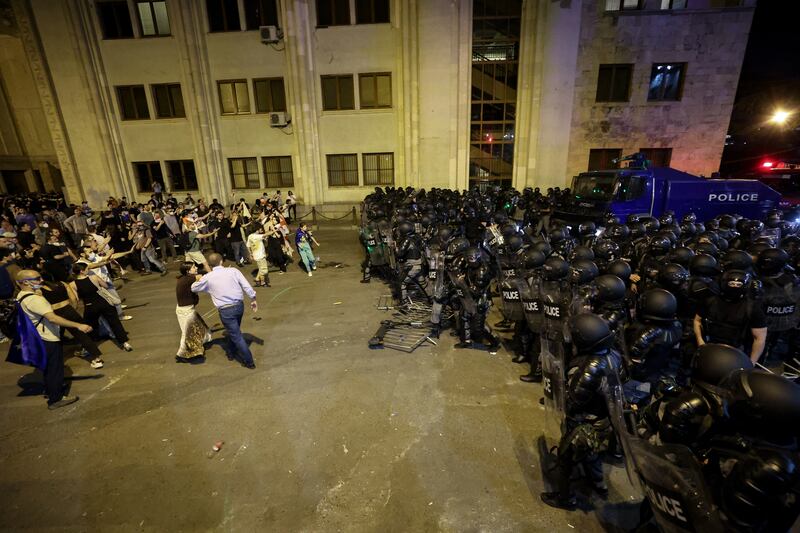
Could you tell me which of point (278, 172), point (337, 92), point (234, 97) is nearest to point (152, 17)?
point (234, 97)

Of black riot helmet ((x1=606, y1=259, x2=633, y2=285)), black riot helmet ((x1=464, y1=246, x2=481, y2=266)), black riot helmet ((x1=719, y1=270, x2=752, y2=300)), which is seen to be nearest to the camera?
black riot helmet ((x1=719, y1=270, x2=752, y2=300))

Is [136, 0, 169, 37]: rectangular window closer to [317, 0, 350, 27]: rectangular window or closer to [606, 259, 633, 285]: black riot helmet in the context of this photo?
[317, 0, 350, 27]: rectangular window

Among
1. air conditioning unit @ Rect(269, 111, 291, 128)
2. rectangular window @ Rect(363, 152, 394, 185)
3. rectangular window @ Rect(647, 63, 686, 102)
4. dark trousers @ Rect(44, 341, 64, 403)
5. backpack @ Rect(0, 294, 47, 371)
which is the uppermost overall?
rectangular window @ Rect(647, 63, 686, 102)

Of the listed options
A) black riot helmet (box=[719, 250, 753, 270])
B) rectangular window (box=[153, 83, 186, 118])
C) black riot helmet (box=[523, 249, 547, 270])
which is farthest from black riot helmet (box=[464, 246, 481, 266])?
rectangular window (box=[153, 83, 186, 118])

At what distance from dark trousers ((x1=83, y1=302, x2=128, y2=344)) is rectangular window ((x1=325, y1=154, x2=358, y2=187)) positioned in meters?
14.9

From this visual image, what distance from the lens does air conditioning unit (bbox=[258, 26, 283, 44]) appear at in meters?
17.5

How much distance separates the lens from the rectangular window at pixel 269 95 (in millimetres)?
18953

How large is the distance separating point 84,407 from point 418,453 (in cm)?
A: 491

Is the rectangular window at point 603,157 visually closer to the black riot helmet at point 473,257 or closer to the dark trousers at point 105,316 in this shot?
the black riot helmet at point 473,257

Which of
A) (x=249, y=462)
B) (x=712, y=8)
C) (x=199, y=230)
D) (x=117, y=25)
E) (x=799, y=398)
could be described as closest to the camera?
(x=799, y=398)

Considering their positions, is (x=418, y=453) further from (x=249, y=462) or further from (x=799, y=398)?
(x=799, y=398)

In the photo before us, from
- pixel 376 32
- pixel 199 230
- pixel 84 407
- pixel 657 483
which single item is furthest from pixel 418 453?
pixel 376 32

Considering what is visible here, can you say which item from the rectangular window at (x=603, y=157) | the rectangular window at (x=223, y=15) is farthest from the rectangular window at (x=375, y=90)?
the rectangular window at (x=603, y=157)

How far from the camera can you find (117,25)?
61.2 feet
